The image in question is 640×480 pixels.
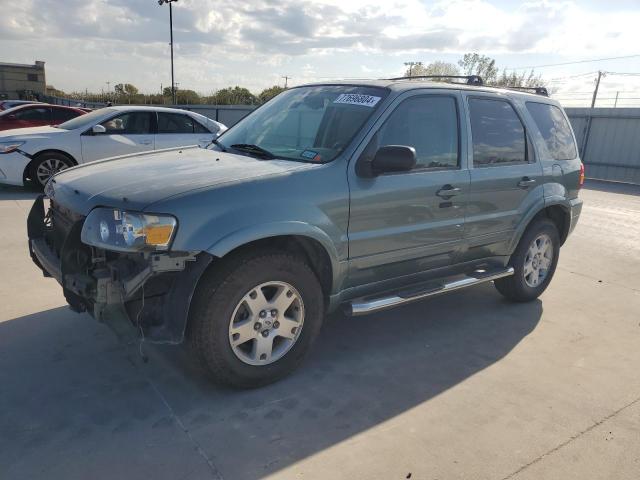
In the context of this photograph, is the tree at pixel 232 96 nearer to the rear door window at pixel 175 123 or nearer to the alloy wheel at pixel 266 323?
the rear door window at pixel 175 123

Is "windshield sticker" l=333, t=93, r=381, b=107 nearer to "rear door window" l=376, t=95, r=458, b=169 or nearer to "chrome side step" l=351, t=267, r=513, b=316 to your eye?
"rear door window" l=376, t=95, r=458, b=169

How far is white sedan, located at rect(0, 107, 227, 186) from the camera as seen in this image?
8.77 metres

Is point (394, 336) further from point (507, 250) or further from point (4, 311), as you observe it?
point (4, 311)

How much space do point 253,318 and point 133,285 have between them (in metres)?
0.72

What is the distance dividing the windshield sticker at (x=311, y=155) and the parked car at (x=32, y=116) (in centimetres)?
911

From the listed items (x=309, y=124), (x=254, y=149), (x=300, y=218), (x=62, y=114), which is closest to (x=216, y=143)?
(x=254, y=149)

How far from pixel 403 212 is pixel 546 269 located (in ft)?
7.31

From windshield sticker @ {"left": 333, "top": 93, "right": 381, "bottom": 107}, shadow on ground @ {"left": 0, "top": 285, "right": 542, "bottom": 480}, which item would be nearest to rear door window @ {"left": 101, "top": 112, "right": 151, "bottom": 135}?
shadow on ground @ {"left": 0, "top": 285, "right": 542, "bottom": 480}

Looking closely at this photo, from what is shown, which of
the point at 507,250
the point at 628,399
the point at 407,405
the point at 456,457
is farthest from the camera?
the point at 507,250

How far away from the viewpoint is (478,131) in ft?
13.7

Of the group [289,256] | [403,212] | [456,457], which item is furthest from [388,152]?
[456,457]

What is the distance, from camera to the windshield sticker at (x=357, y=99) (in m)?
3.67

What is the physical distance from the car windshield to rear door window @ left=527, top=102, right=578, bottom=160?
189 cm

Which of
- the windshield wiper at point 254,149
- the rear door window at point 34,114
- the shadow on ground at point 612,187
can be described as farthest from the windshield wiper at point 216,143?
the shadow on ground at point 612,187
